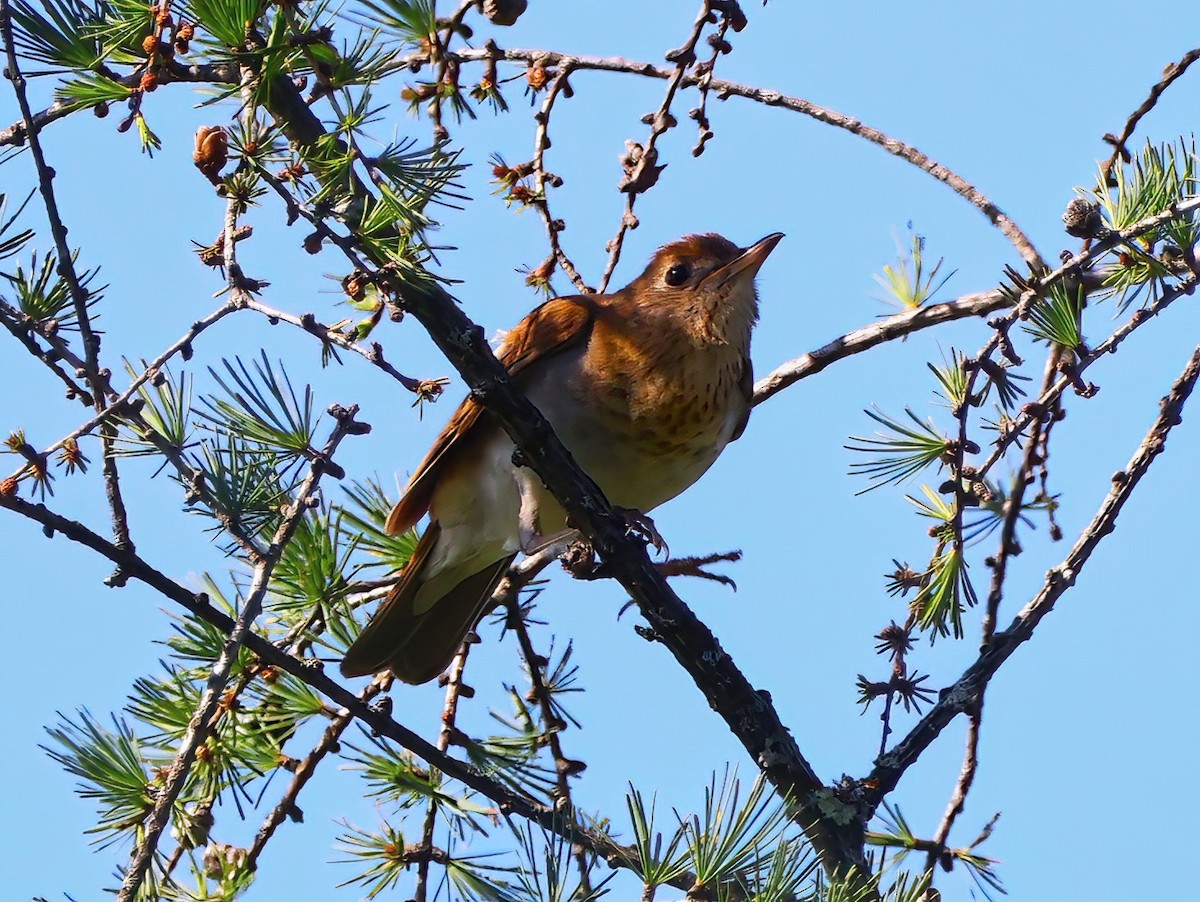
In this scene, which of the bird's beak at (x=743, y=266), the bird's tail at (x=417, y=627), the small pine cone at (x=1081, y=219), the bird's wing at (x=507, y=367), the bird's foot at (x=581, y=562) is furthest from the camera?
the bird's beak at (x=743, y=266)

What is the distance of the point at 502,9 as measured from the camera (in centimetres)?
319

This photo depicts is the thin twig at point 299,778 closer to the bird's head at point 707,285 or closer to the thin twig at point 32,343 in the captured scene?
the thin twig at point 32,343

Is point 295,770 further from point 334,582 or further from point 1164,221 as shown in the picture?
point 1164,221

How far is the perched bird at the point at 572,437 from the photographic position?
4.17 meters

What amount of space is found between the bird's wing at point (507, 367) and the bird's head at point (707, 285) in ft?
0.90

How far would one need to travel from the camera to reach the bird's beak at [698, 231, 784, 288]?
461cm

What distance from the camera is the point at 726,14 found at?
3.43 meters

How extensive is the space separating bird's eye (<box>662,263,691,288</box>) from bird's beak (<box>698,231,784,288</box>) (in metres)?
0.09

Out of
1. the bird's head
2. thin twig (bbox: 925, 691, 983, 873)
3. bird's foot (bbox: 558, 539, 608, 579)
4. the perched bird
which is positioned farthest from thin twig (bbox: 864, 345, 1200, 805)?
the bird's head

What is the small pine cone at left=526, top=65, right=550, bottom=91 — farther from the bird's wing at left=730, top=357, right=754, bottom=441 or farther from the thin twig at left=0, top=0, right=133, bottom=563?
the thin twig at left=0, top=0, right=133, bottom=563

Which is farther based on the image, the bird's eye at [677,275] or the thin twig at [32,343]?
the bird's eye at [677,275]

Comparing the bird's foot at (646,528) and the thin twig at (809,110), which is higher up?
the thin twig at (809,110)

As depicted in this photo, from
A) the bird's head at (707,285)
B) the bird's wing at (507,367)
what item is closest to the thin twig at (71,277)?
the bird's wing at (507,367)

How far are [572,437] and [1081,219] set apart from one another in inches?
68.9
